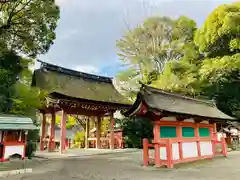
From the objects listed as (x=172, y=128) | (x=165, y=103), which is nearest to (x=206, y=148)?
(x=172, y=128)

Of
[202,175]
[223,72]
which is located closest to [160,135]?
[202,175]

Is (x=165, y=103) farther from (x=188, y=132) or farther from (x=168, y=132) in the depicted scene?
(x=188, y=132)

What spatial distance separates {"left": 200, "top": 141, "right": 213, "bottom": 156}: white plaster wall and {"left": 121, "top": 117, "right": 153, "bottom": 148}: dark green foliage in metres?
8.51

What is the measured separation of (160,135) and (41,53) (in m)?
8.26

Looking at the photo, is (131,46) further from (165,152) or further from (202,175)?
(202,175)

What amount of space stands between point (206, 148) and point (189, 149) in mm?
1781

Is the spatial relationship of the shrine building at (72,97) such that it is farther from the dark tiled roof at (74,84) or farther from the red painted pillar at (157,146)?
the red painted pillar at (157,146)

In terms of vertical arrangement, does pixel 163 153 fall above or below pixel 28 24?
below

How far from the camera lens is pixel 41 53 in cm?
1305

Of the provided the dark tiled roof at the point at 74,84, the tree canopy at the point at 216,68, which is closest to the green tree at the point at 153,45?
the tree canopy at the point at 216,68

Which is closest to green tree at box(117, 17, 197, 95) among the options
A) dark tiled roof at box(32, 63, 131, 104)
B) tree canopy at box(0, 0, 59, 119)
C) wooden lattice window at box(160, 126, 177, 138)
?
dark tiled roof at box(32, 63, 131, 104)

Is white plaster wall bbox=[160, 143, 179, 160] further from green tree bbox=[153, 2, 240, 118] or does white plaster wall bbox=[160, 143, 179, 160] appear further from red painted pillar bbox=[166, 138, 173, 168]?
green tree bbox=[153, 2, 240, 118]

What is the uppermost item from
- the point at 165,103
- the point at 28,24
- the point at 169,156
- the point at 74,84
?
the point at 28,24

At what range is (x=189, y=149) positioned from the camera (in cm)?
1027
